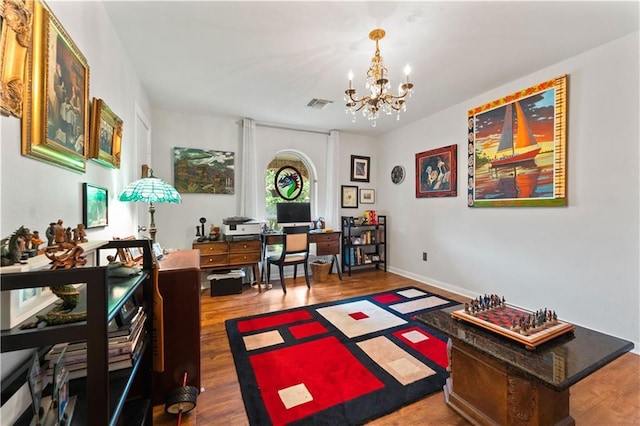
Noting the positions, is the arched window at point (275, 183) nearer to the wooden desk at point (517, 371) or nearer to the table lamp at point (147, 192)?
the table lamp at point (147, 192)

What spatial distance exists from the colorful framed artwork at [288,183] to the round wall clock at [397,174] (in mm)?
1639

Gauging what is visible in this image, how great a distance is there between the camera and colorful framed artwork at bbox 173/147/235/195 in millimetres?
3815

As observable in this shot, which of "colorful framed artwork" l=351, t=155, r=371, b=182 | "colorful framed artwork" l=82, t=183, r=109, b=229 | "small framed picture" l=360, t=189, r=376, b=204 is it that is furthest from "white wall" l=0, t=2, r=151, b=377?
"small framed picture" l=360, t=189, r=376, b=204

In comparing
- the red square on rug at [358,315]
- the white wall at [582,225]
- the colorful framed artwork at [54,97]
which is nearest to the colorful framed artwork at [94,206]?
the colorful framed artwork at [54,97]

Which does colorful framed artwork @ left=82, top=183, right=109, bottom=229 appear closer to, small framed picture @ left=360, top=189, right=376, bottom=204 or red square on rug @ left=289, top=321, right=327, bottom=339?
red square on rug @ left=289, top=321, right=327, bottom=339

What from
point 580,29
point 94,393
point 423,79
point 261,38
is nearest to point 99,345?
point 94,393

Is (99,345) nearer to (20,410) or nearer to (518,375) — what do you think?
(20,410)

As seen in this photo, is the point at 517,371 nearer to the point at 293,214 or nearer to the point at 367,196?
the point at 293,214

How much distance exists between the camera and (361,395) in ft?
5.42

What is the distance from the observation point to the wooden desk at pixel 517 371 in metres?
1.16

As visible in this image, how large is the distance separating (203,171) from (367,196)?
Result: 288 cm

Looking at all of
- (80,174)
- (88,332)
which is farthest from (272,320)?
(88,332)

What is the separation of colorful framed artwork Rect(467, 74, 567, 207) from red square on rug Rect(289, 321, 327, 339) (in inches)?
95.2

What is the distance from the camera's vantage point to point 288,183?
15.2 feet
